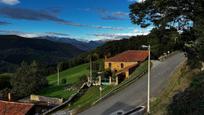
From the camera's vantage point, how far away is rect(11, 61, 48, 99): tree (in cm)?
7950

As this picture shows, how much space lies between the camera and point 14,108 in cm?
5591

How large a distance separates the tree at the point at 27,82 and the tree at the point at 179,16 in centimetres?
5420

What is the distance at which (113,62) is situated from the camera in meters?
89.8

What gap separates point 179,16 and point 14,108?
35556mm

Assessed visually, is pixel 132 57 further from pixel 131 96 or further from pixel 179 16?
pixel 179 16

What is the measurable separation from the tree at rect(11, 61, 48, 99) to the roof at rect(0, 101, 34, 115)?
2047cm

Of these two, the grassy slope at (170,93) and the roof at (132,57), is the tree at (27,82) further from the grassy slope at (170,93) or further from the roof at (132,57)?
the grassy slope at (170,93)

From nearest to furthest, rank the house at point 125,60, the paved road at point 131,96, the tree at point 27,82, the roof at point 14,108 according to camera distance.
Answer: the paved road at point 131,96 < the roof at point 14,108 < the tree at point 27,82 < the house at point 125,60

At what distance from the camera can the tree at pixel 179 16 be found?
24.5 meters

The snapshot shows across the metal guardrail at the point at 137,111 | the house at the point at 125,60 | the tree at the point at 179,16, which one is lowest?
the metal guardrail at the point at 137,111

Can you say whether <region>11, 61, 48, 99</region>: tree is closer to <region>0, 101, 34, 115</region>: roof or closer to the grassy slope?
<region>0, 101, 34, 115</region>: roof

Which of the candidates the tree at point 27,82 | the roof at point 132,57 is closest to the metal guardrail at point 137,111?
the tree at point 27,82

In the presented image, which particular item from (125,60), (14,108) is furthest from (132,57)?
(14,108)

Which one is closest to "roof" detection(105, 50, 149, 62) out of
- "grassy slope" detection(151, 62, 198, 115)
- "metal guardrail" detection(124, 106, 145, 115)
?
"metal guardrail" detection(124, 106, 145, 115)
